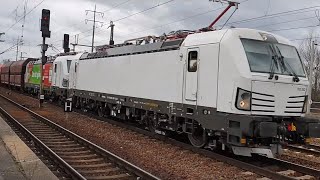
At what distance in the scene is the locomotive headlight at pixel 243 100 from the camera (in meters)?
9.14

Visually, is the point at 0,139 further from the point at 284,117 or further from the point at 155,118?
the point at 284,117

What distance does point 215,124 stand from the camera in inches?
386

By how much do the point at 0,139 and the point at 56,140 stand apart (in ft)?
6.79

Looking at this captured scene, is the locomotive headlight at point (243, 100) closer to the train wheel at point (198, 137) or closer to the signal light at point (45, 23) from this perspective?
the train wheel at point (198, 137)

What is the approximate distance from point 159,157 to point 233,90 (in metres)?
2.79

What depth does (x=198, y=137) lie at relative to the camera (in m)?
11.4

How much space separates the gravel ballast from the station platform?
2.30m

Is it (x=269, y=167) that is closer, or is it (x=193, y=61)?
(x=269, y=167)

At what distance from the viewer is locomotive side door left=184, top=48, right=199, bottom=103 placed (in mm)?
10727

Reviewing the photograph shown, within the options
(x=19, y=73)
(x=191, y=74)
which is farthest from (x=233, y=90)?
(x=19, y=73)

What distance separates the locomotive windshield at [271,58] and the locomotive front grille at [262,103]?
2.00ft

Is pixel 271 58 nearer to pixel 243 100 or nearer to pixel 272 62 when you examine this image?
pixel 272 62

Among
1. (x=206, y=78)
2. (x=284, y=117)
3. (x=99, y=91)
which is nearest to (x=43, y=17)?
(x=99, y=91)

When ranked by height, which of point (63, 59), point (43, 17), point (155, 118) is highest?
point (43, 17)
